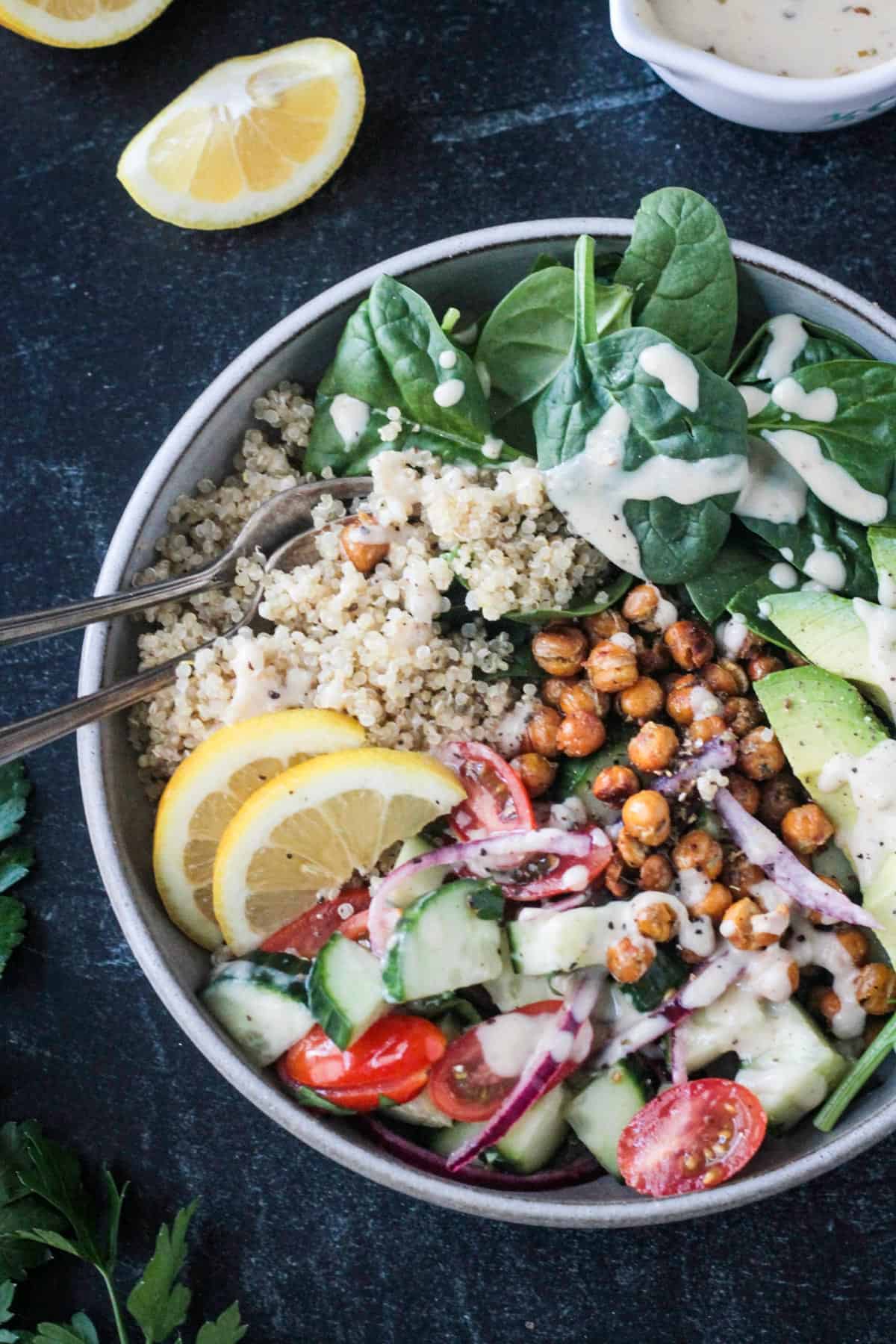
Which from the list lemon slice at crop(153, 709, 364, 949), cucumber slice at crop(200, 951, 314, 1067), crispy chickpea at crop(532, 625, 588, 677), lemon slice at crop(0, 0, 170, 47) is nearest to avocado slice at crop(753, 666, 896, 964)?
crispy chickpea at crop(532, 625, 588, 677)

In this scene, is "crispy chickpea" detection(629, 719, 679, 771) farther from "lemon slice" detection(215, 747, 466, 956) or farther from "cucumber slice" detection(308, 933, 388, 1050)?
"cucumber slice" detection(308, 933, 388, 1050)

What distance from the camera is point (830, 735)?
5.92 ft

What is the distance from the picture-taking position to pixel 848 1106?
1885 millimetres

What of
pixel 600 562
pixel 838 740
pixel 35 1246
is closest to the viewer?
pixel 838 740

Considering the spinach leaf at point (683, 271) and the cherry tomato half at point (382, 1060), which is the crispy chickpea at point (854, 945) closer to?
the cherry tomato half at point (382, 1060)

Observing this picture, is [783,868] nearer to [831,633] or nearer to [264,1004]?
[831,633]

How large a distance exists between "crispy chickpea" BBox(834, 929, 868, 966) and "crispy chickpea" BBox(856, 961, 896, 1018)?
18mm

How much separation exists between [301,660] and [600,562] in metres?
0.45

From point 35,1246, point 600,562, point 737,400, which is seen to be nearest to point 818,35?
point 737,400

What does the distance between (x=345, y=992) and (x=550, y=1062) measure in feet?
0.96

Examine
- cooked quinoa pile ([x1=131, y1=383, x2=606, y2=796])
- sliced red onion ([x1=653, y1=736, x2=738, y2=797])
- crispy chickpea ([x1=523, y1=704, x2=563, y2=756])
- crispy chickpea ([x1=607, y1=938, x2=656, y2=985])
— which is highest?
cooked quinoa pile ([x1=131, y1=383, x2=606, y2=796])

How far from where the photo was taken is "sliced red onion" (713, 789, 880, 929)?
70.6 inches

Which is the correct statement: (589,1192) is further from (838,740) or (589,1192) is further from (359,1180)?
(838,740)

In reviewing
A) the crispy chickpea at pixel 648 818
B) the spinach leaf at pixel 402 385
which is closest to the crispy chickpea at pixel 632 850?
the crispy chickpea at pixel 648 818
